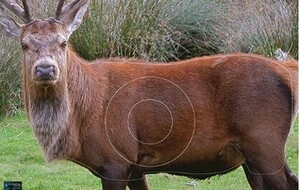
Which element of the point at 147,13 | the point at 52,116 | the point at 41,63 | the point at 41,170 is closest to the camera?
the point at 41,63

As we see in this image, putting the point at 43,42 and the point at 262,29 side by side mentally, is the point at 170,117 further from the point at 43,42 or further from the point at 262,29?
the point at 262,29

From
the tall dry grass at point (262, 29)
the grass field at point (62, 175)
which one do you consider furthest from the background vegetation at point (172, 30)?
the grass field at point (62, 175)

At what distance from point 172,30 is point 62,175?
216 inches

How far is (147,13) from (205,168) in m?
6.97

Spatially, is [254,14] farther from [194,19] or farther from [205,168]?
[205,168]

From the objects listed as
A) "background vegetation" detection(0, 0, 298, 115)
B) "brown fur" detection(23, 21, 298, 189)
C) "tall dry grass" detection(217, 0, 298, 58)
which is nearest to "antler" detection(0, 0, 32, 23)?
"brown fur" detection(23, 21, 298, 189)

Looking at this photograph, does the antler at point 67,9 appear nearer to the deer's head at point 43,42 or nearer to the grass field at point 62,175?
the deer's head at point 43,42

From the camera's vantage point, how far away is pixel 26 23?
7.23 m

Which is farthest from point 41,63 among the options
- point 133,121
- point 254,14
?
point 254,14

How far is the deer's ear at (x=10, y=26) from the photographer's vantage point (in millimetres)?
7219

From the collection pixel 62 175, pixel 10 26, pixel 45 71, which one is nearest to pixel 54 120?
pixel 45 71

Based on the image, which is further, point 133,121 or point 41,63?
point 133,121

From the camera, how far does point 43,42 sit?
271 inches

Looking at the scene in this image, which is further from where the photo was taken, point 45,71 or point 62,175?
point 62,175
